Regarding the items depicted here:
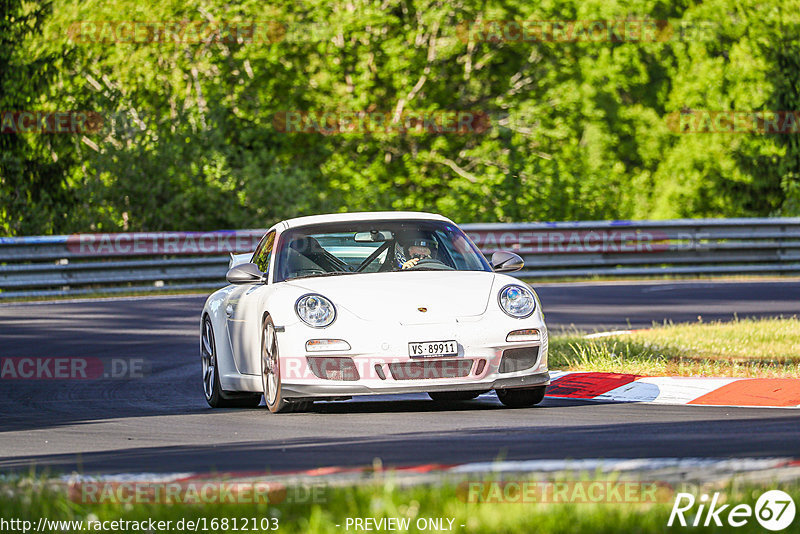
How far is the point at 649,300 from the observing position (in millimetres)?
20594

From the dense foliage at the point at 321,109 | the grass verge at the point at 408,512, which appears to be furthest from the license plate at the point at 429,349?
the dense foliage at the point at 321,109

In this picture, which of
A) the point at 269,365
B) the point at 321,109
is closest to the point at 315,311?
the point at 269,365

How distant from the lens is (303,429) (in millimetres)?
8562

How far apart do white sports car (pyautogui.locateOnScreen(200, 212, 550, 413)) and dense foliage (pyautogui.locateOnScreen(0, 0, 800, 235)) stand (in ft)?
60.4

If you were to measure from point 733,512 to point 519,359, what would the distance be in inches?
180

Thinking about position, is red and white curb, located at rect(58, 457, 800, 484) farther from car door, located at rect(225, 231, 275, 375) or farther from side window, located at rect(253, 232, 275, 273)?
side window, located at rect(253, 232, 275, 273)

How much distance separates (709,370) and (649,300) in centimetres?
975

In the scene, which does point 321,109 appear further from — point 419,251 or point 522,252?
point 419,251

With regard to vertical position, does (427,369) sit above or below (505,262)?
below

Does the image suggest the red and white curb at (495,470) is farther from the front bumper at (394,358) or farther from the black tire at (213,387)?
the black tire at (213,387)

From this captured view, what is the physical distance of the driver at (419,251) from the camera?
10445mm

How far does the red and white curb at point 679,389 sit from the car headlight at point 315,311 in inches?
85.8

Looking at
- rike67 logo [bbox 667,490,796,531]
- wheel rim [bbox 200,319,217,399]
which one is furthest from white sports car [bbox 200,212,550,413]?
rike67 logo [bbox 667,490,796,531]

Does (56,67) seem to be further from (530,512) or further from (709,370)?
(530,512)
